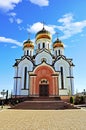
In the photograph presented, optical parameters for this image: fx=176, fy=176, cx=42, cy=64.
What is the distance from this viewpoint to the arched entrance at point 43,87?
98.9 ft

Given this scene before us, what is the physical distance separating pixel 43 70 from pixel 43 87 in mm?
2978

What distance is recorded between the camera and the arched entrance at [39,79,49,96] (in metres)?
30.1

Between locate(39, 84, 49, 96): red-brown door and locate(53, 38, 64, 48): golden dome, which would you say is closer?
locate(39, 84, 49, 96): red-brown door

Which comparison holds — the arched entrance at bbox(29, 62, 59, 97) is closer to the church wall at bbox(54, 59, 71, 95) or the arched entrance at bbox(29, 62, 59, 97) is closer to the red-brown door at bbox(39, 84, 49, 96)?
the red-brown door at bbox(39, 84, 49, 96)

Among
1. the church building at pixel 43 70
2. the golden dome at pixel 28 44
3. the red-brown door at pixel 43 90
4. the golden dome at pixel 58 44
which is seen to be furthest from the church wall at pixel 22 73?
the golden dome at pixel 58 44

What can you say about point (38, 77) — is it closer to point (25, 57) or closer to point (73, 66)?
point (25, 57)

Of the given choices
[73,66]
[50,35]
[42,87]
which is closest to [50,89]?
[42,87]

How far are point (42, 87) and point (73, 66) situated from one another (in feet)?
28.6

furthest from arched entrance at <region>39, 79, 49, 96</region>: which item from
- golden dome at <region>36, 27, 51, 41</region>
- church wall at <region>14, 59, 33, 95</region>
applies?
golden dome at <region>36, 27, 51, 41</region>

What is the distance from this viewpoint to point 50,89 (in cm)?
3002

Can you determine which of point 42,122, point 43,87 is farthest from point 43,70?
point 42,122

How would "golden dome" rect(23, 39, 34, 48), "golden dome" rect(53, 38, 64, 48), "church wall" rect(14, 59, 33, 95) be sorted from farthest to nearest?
"golden dome" rect(23, 39, 34, 48) < "golden dome" rect(53, 38, 64, 48) < "church wall" rect(14, 59, 33, 95)

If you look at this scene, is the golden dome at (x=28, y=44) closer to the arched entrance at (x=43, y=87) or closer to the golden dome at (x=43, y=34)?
the golden dome at (x=43, y=34)

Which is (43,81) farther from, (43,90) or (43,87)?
(43,90)
